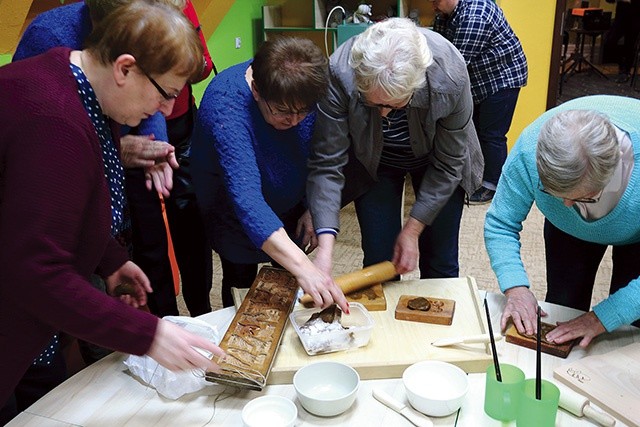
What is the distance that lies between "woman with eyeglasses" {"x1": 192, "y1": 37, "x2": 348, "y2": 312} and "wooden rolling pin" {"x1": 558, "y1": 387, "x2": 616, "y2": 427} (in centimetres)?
51

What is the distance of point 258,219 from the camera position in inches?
58.1

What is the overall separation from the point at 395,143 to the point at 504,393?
845mm

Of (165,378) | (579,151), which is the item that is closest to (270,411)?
(165,378)

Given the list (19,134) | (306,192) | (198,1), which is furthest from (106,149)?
(198,1)

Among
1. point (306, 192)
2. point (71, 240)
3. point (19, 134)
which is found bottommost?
point (306, 192)

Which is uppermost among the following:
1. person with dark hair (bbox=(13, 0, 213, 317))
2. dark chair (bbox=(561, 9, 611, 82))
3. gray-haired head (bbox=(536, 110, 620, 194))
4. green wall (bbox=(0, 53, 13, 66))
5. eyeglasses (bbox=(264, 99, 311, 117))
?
green wall (bbox=(0, 53, 13, 66))

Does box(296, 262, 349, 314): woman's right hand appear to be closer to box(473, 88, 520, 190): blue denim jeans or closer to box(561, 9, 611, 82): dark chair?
box(473, 88, 520, 190): blue denim jeans

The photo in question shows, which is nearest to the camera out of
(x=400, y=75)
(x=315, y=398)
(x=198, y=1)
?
(x=315, y=398)

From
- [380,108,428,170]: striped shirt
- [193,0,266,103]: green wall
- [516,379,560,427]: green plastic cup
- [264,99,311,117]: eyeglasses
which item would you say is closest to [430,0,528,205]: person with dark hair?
[193,0,266,103]: green wall

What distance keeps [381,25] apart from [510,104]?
7.93ft

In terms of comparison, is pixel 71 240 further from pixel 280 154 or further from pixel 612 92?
pixel 612 92

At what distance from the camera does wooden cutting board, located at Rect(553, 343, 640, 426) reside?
1.19 m

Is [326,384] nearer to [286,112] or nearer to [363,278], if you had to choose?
[363,278]

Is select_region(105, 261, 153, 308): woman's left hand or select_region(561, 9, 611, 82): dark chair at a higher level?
select_region(105, 261, 153, 308): woman's left hand
